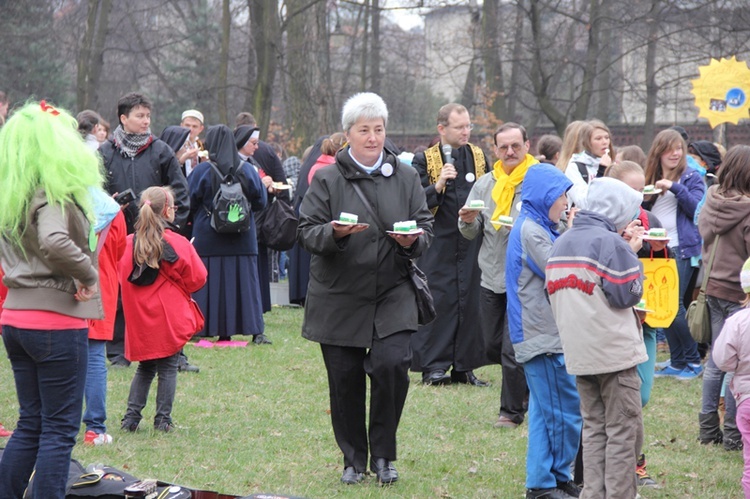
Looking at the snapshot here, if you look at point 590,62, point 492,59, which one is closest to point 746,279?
point 590,62

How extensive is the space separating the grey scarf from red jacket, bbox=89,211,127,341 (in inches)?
75.1

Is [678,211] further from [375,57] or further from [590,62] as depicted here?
[375,57]

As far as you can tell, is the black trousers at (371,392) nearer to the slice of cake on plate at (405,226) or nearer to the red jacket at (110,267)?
the slice of cake on plate at (405,226)

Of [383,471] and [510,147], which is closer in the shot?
[383,471]

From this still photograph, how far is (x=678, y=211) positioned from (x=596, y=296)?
196 inches

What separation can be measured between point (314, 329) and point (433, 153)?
313 centimetres

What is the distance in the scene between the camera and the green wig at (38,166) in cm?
454

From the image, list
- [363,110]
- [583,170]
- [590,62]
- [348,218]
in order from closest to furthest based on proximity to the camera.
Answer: [348,218]
[363,110]
[583,170]
[590,62]

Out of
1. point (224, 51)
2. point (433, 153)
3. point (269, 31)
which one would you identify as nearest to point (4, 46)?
point (224, 51)

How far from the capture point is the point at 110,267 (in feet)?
22.0

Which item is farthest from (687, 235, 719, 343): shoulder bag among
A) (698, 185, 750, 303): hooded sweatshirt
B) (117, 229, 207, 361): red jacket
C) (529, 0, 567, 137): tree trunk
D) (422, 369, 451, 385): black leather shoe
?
(529, 0, 567, 137): tree trunk

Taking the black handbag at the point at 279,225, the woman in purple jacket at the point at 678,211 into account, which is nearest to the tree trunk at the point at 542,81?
the black handbag at the point at 279,225

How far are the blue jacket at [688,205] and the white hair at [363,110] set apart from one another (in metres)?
4.32

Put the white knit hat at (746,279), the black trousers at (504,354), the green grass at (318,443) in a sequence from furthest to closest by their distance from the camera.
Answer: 1. the black trousers at (504,354)
2. the green grass at (318,443)
3. the white knit hat at (746,279)
